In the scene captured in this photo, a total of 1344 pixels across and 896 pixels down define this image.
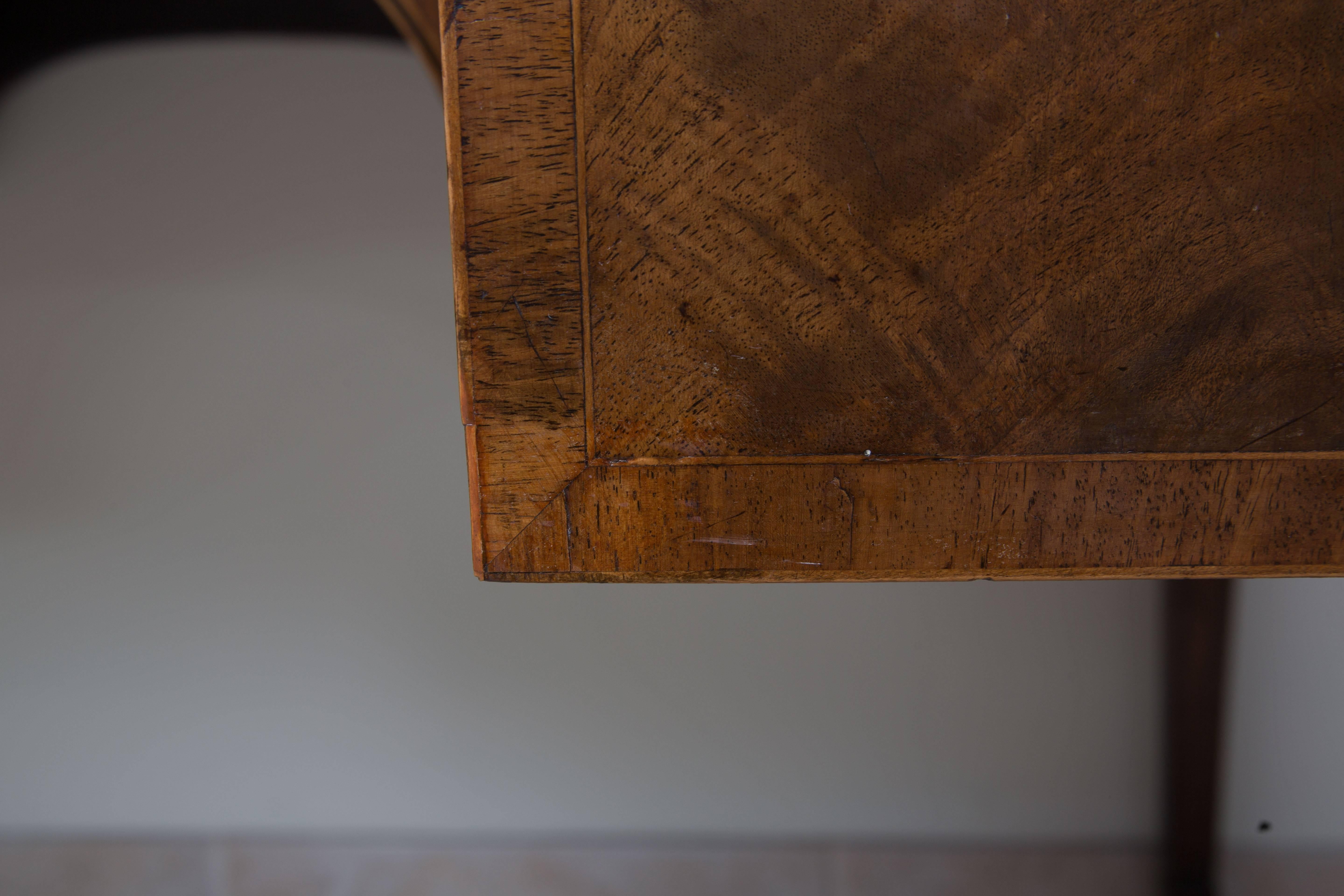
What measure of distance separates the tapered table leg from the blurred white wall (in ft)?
0.09

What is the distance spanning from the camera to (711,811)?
0.93m

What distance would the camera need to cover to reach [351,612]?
905 millimetres

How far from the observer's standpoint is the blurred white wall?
2.69ft

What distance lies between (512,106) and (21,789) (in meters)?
1.30

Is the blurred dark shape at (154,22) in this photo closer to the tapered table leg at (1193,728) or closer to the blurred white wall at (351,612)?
the blurred white wall at (351,612)

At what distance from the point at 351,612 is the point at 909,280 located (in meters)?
0.87

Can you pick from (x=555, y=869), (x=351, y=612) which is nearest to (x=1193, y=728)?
(x=555, y=869)

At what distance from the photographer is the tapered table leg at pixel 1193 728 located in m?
0.85

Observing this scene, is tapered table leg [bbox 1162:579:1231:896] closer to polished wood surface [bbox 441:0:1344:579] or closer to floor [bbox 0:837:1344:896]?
floor [bbox 0:837:1344:896]

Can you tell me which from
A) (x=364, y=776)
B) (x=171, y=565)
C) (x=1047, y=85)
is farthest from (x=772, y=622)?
(x=171, y=565)

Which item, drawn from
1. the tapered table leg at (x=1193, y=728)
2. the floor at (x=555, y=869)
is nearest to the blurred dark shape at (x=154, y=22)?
the floor at (x=555, y=869)

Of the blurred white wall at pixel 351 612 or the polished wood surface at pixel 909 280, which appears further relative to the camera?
the blurred white wall at pixel 351 612

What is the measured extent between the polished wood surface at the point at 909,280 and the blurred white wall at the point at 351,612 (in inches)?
23.0

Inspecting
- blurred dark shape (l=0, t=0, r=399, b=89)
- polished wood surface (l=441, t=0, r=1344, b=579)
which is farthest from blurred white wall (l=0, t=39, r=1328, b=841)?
polished wood surface (l=441, t=0, r=1344, b=579)
